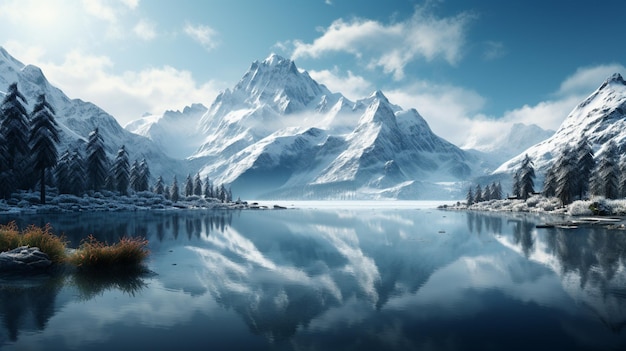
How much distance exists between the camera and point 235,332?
10.4m

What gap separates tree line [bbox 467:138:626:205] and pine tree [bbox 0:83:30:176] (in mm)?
91534

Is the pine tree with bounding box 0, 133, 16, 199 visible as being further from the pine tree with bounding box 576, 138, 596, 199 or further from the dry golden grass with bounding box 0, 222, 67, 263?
the pine tree with bounding box 576, 138, 596, 199

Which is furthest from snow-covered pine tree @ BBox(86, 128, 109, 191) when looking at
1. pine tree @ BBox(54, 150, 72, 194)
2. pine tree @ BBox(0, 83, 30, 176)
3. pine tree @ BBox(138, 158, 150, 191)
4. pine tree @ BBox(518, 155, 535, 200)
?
pine tree @ BBox(518, 155, 535, 200)

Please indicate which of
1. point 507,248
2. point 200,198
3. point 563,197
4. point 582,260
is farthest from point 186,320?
point 200,198

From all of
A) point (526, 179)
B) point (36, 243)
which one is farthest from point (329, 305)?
point (526, 179)

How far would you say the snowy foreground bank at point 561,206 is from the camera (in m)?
59.1

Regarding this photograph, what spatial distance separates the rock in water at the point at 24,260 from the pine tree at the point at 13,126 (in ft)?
167

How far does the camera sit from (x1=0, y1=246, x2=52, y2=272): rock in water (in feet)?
53.1

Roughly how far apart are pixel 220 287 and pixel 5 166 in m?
57.2

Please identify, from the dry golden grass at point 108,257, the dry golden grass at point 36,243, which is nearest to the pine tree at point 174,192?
the dry golden grass at point 36,243

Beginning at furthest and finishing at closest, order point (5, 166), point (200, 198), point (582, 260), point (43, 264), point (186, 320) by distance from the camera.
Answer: point (200, 198) → point (5, 166) → point (582, 260) → point (43, 264) → point (186, 320)

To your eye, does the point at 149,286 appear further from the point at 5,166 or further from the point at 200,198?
the point at 200,198

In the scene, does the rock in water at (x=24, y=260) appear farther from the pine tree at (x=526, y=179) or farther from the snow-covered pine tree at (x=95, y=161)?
the pine tree at (x=526, y=179)

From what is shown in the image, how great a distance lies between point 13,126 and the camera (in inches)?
2232
